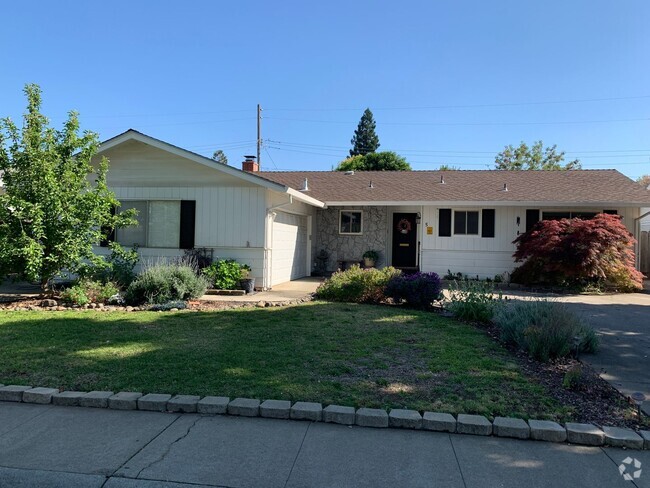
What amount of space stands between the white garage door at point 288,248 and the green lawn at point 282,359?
4978 mm

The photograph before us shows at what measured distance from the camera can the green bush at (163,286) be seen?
31.0ft

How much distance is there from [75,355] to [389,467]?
4.32 metres

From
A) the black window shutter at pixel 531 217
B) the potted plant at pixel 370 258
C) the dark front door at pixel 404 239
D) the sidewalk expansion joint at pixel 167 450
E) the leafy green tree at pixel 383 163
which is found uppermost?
the leafy green tree at pixel 383 163

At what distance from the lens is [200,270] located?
12102 millimetres

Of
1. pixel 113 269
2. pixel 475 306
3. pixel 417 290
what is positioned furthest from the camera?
pixel 113 269

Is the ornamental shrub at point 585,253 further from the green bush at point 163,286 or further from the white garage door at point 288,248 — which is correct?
the green bush at point 163,286

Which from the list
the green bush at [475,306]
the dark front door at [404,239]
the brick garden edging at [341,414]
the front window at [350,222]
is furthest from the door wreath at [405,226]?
the brick garden edging at [341,414]

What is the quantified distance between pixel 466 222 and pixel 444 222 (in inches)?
28.9

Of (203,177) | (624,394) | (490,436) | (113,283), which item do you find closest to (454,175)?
(203,177)

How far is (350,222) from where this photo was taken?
16.8m

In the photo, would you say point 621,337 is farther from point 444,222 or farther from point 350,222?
point 350,222

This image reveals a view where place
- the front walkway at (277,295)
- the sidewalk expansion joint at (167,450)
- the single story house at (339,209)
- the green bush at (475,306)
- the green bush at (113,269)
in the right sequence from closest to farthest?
the sidewalk expansion joint at (167,450) → the green bush at (475,306) → the green bush at (113,269) → the front walkway at (277,295) → the single story house at (339,209)

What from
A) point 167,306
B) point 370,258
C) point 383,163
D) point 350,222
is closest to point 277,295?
point 167,306

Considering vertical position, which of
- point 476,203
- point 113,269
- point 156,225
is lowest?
point 113,269
